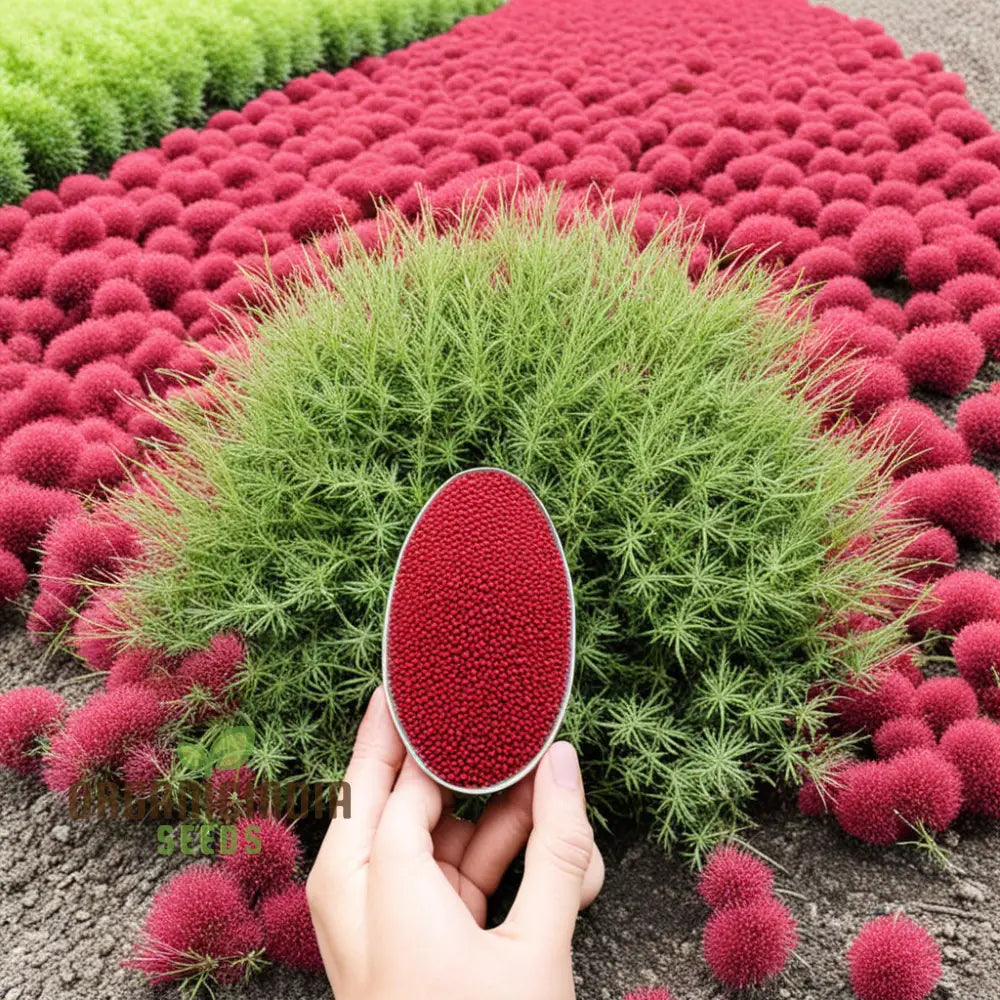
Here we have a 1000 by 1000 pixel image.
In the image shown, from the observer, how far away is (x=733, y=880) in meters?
1.44

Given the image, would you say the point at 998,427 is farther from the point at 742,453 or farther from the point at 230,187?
the point at 230,187

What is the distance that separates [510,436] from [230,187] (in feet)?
8.77

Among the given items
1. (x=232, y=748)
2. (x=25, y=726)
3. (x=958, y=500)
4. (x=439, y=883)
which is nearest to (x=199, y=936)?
(x=232, y=748)

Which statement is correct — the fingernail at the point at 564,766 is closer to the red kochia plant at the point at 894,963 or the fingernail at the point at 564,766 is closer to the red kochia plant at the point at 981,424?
the red kochia plant at the point at 894,963

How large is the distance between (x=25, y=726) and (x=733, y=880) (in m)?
1.31

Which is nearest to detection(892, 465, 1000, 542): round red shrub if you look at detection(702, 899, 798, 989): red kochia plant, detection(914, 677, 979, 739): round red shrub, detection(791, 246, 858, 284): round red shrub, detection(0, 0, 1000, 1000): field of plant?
detection(0, 0, 1000, 1000): field of plant

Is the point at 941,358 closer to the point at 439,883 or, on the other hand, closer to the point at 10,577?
the point at 439,883

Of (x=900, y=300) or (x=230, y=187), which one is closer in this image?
(x=900, y=300)

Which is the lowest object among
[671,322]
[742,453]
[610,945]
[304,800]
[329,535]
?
[610,945]

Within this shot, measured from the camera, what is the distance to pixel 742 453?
1.51m

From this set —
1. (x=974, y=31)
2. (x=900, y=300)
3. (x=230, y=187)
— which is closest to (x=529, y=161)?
(x=230, y=187)

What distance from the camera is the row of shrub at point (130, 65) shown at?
3781 mm

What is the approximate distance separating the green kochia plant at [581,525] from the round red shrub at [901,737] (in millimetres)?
137

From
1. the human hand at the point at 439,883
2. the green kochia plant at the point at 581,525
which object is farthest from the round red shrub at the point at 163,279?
the human hand at the point at 439,883
